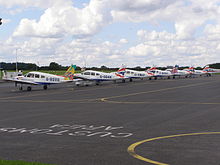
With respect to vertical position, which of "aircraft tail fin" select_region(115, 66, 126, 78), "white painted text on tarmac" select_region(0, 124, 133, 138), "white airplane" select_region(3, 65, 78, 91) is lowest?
"white painted text on tarmac" select_region(0, 124, 133, 138)

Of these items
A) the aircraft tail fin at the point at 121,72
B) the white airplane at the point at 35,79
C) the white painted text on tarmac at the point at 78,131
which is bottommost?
the white painted text on tarmac at the point at 78,131

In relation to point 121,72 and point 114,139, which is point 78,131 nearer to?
point 114,139

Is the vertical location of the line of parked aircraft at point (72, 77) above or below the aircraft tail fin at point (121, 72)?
below

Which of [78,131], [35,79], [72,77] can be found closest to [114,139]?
[78,131]

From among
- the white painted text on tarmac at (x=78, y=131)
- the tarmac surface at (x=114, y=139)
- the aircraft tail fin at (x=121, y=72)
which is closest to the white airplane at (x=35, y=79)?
the aircraft tail fin at (x=121, y=72)

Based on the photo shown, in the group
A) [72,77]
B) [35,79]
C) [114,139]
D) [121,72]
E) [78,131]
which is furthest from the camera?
A: [121,72]

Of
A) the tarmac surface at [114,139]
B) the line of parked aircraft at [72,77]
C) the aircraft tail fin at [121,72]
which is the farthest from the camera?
the aircraft tail fin at [121,72]

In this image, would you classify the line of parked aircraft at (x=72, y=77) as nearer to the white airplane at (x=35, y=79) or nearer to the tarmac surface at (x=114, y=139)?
the white airplane at (x=35, y=79)

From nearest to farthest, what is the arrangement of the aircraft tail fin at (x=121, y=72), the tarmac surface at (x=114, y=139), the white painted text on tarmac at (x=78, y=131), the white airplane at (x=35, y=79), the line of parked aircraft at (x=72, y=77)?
the tarmac surface at (x=114, y=139) → the white painted text on tarmac at (x=78, y=131) → the white airplane at (x=35, y=79) → the line of parked aircraft at (x=72, y=77) → the aircraft tail fin at (x=121, y=72)

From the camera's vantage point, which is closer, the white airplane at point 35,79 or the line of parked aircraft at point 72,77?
the white airplane at point 35,79

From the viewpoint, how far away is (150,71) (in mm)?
84250

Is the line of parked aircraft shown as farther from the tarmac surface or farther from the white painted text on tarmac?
the white painted text on tarmac

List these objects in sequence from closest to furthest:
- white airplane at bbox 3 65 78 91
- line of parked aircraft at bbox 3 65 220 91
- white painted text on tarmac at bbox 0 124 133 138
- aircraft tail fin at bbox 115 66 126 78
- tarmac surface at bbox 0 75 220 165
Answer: tarmac surface at bbox 0 75 220 165, white painted text on tarmac at bbox 0 124 133 138, white airplane at bbox 3 65 78 91, line of parked aircraft at bbox 3 65 220 91, aircraft tail fin at bbox 115 66 126 78

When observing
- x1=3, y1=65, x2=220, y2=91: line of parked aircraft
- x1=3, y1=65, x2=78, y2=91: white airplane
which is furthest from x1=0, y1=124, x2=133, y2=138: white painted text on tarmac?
x1=3, y1=65, x2=78, y2=91: white airplane
